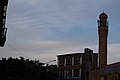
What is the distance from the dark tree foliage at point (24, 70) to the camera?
5711 cm

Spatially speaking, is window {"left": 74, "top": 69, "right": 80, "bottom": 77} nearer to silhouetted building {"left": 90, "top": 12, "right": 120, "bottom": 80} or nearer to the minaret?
silhouetted building {"left": 90, "top": 12, "right": 120, "bottom": 80}

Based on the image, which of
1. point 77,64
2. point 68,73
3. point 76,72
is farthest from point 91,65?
point 68,73

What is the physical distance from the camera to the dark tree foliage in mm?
57112

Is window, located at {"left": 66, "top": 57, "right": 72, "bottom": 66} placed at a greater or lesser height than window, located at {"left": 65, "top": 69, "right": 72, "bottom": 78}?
greater

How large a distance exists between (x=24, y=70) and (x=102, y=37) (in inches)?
586

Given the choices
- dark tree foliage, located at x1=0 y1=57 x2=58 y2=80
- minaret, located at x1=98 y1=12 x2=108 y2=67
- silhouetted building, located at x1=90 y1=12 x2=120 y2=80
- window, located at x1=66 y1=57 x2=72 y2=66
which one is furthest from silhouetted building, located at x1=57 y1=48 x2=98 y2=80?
minaret, located at x1=98 y1=12 x2=108 y2=67

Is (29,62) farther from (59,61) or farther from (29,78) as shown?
(59,61)

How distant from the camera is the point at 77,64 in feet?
255

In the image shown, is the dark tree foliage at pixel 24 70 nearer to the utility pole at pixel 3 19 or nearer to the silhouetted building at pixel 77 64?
the silhouetted building at pixel 77 64

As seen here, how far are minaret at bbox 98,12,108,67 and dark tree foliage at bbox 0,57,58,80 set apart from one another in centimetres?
1066

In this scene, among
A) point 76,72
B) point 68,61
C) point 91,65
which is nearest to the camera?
point 91,65

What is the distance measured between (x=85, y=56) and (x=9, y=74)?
24416 millimetres

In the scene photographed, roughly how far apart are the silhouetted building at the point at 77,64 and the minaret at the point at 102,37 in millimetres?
11802

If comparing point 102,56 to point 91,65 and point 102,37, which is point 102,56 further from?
point 91,65
